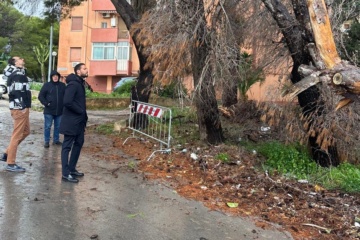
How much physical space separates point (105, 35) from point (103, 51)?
1589mm

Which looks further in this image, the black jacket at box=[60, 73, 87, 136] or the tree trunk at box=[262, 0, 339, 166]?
the tree trunk at box=[262, 0, 339, 166]

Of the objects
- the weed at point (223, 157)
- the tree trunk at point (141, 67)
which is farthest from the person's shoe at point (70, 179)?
the tree trunk at point (141, 67)

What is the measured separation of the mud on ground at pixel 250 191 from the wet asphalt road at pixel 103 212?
353 millimetres

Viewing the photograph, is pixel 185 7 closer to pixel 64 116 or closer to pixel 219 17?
pixel 219 17

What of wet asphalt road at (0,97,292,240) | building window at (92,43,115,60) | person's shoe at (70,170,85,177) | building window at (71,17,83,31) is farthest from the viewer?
building window at (71,17,83,31)

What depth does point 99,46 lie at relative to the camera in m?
40.7

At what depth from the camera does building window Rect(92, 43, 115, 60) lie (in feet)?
132

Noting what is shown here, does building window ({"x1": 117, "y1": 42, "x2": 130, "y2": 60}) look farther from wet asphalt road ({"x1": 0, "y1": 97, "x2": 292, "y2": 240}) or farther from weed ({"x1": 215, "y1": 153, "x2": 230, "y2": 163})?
wet asphalt road ({"x1": 0, "y1": 97, "x2": 292, "y2": 240})

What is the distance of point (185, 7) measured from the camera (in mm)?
8188

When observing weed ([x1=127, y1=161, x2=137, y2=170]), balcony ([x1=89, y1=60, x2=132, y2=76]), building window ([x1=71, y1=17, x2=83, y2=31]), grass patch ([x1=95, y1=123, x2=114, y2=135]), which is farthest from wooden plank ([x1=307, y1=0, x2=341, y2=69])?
building window ([x1=71, y1=17, x2=83, y2=31])

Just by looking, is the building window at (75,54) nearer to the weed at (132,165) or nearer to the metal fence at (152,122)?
the metal fence at (152,122)

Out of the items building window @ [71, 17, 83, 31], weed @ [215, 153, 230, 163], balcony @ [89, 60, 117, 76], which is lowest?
weed @ [215, 153, 230, 163]

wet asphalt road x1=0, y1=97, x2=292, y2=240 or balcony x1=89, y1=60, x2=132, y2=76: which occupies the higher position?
balcony x1=89, y1=60, x2=132, y2=76

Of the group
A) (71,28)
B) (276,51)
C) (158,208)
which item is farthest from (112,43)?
(158,208)
